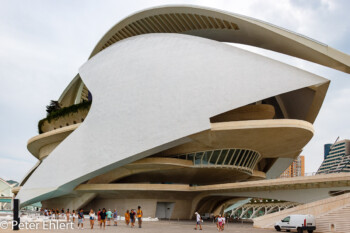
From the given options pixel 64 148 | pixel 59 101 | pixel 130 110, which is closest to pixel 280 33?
pixel 130 110

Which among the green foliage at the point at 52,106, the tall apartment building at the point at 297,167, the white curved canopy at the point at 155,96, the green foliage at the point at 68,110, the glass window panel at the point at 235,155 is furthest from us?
the tall apartment building at the point at 297,167

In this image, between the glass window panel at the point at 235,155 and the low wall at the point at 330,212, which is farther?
the glass window panel at the point at 235,155

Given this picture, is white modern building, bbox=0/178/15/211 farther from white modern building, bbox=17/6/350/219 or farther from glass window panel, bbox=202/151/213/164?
glass window panel, bbox=202/151/213/164

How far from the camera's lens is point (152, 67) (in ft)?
99.7

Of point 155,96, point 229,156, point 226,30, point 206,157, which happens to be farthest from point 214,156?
point 226,30

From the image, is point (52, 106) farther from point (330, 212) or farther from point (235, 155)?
point (330, 212)

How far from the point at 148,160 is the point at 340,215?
49.2ft

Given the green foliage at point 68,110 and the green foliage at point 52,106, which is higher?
the green foliage at point 52,106

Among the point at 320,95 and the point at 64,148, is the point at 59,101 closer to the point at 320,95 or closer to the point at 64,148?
the point at 64,148

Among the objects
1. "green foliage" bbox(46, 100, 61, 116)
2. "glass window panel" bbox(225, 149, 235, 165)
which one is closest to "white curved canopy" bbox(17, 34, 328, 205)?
"glass window panel" bbox(225, 149, 235, 165)

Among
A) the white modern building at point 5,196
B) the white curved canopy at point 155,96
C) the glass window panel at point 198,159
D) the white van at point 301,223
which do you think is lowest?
the white modern building at point 5,196

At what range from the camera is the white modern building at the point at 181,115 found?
86.4 ft

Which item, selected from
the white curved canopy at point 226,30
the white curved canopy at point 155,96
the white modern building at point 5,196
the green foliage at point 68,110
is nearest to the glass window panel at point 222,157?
the white curved canopy at point 155,96

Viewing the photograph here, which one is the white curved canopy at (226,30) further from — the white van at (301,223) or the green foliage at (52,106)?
the white van at (301,223)
